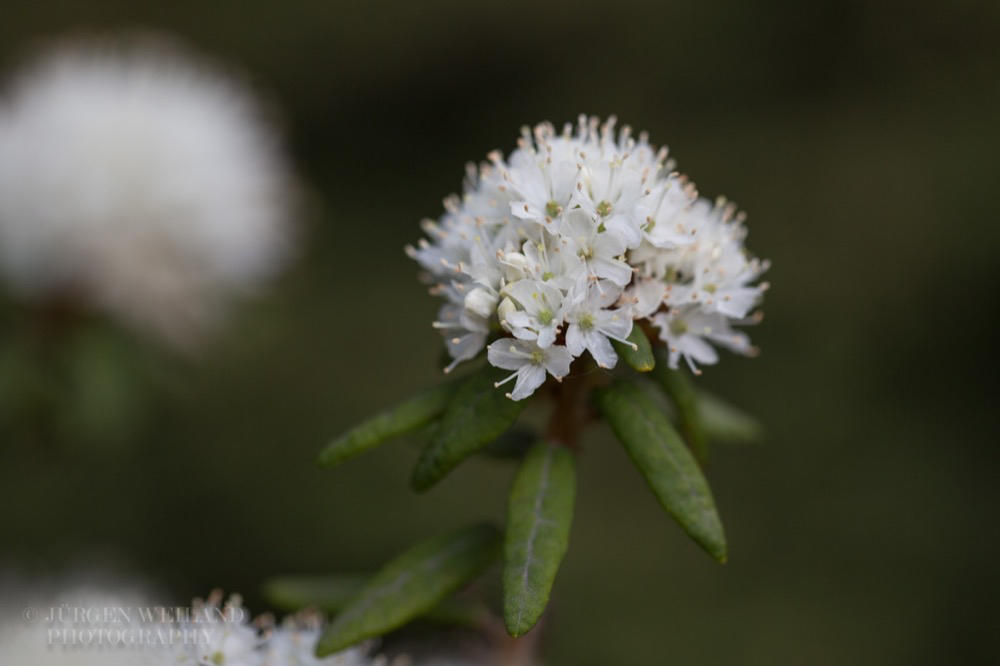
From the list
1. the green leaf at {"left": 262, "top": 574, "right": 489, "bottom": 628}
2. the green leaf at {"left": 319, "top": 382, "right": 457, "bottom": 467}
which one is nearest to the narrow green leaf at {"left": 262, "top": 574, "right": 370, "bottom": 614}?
the green leaf at {"left": 262, "top": 574, "right": 489, "bottom": 628}

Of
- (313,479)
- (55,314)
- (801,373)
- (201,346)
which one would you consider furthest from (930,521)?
(55,314)

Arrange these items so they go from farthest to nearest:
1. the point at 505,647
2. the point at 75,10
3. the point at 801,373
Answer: the point at 75,10 → the point at 801,373 → the point at 505,647

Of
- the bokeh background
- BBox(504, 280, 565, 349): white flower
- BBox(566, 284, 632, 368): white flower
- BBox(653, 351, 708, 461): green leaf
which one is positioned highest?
the bokeh background

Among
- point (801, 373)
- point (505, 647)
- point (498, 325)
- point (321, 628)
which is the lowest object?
point (505, 647)

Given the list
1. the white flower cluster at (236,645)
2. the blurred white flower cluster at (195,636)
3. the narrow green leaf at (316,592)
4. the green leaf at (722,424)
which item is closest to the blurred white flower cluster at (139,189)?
the blurred white flower cluster at (195,636)

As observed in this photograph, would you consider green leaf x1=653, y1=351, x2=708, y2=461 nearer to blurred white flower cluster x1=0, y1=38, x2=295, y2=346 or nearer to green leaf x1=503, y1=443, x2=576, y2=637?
green leaf x1=503, y1=443, x2=576, y2=637

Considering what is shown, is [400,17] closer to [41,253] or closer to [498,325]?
[41,253]

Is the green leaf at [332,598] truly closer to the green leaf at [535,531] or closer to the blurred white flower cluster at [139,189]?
the green leaf at [535,531]
